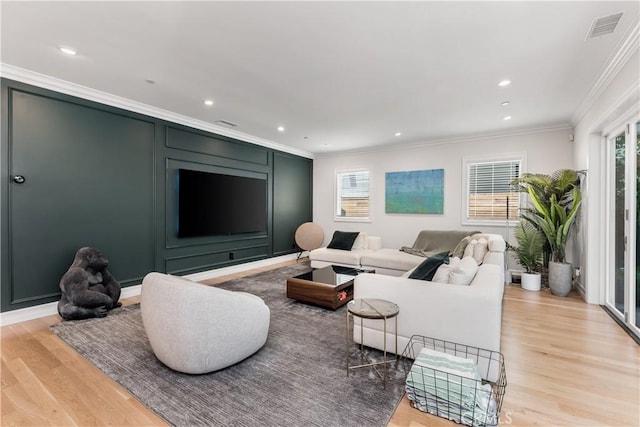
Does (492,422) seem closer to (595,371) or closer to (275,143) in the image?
(595,371)

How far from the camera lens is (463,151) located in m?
5.69

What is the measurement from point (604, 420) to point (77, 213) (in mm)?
5165

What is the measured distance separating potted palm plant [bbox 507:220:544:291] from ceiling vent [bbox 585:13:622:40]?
2.95 metres

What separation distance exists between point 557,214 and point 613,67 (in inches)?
83.8

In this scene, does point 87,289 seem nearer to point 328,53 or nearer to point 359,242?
point 328,53

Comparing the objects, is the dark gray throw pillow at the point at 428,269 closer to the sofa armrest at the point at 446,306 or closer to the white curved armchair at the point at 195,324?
the sofa armrest at the point at 446,306

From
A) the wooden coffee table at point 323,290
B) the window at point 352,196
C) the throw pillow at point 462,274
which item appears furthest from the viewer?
the window at point 352,196

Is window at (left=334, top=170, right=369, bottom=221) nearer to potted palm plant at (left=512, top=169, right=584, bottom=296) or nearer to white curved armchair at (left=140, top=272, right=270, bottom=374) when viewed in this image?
potted palm plant at (left=512, top=169, right=584, bottom=296)

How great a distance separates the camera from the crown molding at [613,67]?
2.39 meters

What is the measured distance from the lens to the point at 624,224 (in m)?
3.13

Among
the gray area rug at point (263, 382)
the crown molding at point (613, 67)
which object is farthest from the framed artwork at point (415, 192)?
the gray area rug at point (263, 382)

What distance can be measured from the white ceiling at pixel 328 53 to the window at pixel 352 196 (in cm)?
266

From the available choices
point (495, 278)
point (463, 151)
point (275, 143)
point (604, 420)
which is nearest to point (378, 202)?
point (463, 151)

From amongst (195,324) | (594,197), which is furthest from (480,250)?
(195,324)
